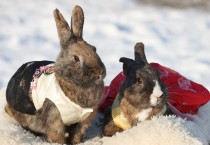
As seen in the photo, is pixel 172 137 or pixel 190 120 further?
pixel 190 120

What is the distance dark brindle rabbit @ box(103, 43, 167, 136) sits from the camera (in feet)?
9.55

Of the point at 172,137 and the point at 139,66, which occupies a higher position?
the point at 139,66

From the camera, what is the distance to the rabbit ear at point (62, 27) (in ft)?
9.12

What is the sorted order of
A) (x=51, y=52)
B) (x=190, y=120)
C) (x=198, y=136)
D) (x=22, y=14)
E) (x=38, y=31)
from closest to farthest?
(x=198, y=136) < (x=190, y=120) < (x=51, y=52) < (x=38, y=31) < (x=22, y=14)

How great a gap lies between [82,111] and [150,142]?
371 mm

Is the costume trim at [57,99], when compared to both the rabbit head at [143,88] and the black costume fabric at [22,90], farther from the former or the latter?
the rabbit head at [143,88]

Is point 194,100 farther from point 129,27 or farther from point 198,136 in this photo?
point 129,27

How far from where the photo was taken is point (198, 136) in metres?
2.98

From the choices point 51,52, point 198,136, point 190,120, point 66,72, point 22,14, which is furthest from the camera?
point 22,14

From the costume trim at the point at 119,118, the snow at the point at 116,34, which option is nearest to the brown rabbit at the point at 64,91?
the costume trim at the point at 119,118

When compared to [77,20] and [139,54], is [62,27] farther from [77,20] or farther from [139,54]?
[139,54]

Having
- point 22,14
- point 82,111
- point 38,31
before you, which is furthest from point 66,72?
point 22,14

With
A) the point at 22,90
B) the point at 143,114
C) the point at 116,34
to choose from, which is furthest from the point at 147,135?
the point at 116,34

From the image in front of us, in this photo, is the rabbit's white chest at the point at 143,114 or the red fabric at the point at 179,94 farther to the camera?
the red fabric at the point at 179,94
